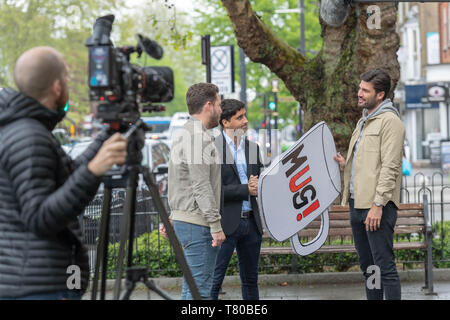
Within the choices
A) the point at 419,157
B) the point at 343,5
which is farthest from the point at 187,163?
the point at 419,157

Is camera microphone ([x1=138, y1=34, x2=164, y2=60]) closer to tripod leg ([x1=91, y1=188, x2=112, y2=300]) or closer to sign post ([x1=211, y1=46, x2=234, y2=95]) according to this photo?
tripod leg ([x1=91, y1=188, x2=112, y2=300])

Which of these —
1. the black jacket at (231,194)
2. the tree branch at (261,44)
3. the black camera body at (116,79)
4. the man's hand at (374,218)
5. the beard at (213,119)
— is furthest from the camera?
the tree branch at (261,44)

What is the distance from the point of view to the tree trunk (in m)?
8.89

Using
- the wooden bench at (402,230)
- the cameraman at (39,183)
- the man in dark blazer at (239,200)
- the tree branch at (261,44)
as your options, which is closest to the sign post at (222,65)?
the tree branch at (261,44)

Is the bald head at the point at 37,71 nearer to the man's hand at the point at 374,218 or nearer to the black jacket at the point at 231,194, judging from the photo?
the black jacket at the point at 231,194

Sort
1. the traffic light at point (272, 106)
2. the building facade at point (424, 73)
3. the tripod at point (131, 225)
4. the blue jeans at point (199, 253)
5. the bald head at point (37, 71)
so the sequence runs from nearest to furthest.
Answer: the bald head at point (37, 71) → the tripod at point (131, 225) → the blue jeans at point (199, 253) → the traffic light at point (272, 106) → the building facade at point (424, 73)

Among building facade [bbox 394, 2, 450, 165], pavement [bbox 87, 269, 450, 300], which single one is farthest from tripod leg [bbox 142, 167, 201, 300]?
building facade [bbox 394, 2, 450, 165]

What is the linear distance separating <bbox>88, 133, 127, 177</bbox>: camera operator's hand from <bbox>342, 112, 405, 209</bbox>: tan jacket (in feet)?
9.57

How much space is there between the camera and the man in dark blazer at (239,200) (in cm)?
570

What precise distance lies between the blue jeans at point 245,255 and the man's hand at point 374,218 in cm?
87

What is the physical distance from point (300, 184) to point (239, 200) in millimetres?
670

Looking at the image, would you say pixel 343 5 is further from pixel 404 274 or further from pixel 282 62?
pixel 404 274

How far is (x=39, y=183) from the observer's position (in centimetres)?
304

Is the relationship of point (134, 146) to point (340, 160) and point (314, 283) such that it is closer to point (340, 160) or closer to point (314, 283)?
point (340, 160)
